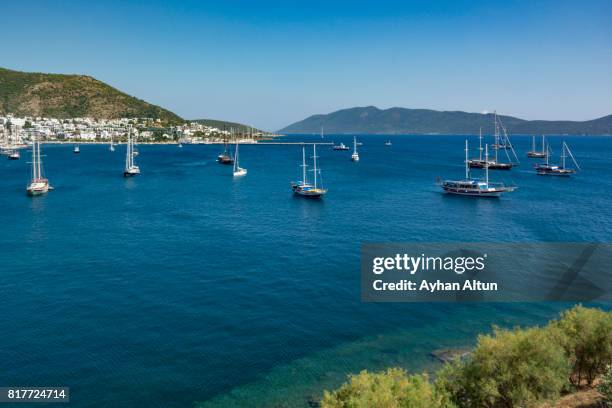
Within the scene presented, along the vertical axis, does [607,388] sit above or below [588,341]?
below

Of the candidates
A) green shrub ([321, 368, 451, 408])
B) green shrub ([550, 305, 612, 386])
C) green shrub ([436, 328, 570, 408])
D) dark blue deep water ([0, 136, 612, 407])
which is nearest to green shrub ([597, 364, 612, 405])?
green shrub ([436, 328, 570, 408])

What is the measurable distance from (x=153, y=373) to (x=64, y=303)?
44.7 ft

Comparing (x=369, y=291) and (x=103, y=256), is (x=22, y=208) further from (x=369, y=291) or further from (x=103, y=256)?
(x=369, y=291)

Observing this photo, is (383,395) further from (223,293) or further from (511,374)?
(223,293)

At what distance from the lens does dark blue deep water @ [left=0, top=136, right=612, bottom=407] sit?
84.4ft

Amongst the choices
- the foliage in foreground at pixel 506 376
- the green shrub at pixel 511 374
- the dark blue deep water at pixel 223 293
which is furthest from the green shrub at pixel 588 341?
the dark blue deep water at pixel 223 293

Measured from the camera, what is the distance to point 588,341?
2128 cm

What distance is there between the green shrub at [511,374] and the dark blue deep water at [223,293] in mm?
8153

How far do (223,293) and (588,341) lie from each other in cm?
2579

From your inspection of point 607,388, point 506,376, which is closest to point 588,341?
point 607,388

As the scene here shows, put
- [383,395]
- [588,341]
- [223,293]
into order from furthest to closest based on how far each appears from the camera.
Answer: [223,293] → [588,341] → [383,395]

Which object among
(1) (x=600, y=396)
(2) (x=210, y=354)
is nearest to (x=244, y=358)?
(2) (x=210, y=354)

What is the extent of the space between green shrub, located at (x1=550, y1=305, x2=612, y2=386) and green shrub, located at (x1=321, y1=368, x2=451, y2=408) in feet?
27.8

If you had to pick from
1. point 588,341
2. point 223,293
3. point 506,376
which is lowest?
point 223,293
